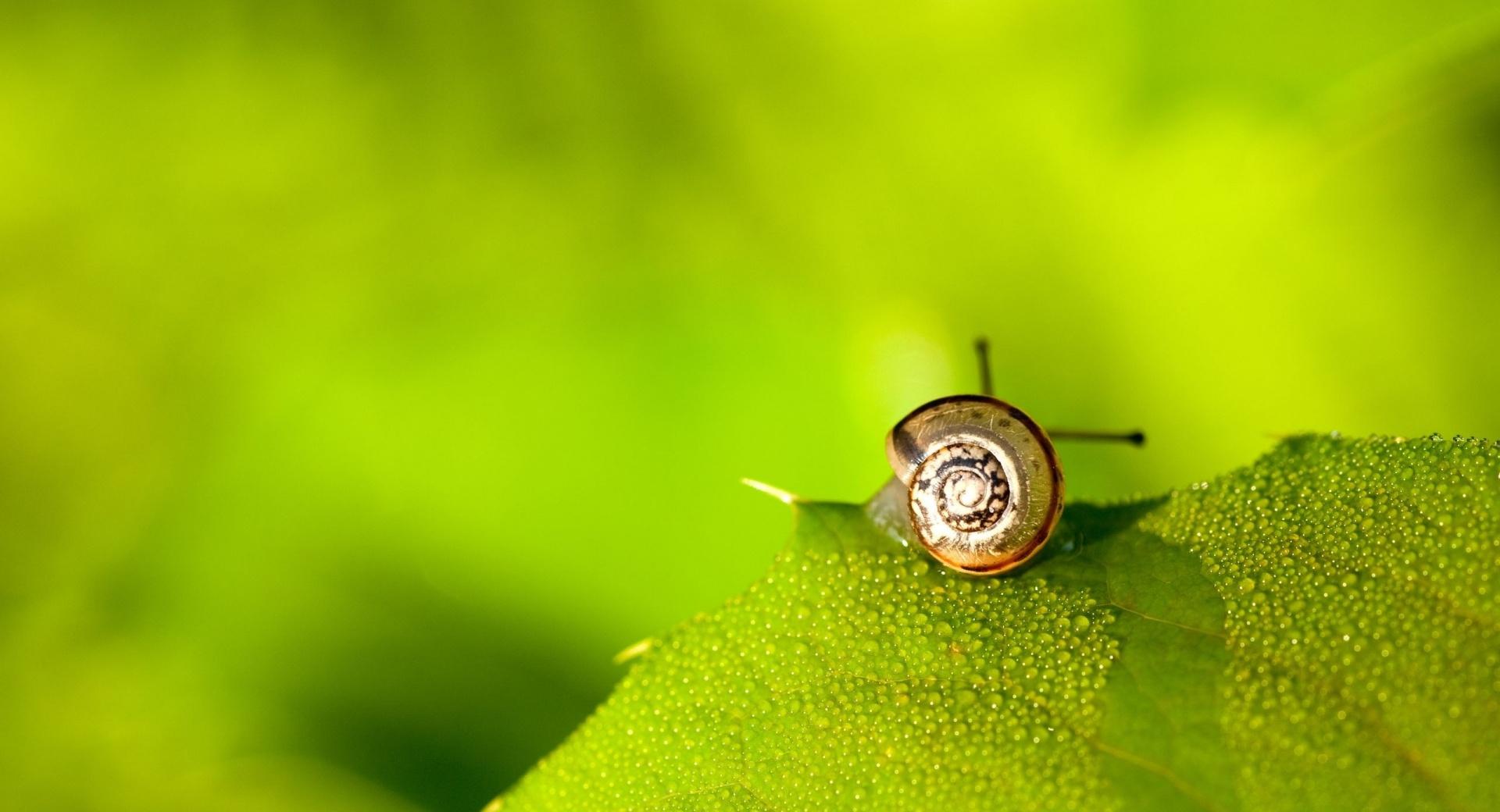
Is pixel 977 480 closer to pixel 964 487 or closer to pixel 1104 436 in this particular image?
pixel 964 487

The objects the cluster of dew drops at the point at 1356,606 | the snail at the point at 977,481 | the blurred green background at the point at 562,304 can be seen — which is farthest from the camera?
the blurred green background at the point at 562,304

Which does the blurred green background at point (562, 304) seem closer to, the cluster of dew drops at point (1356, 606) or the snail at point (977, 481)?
the snail at point (977, 481)

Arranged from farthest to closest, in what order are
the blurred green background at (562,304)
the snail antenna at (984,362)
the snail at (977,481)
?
1. the snail antenna at (984,362)
2. the blurred green background at (562,304)
3. the snail at (977,481)

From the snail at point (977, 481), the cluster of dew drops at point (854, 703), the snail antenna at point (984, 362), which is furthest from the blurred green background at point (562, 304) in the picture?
the cluster of dew drops at point (854, 703)

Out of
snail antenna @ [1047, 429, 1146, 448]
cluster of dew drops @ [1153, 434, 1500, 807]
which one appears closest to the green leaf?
cluster of dew drops @ [1153, 434, 1500, 807]

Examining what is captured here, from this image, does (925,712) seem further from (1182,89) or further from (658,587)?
(1182,89)

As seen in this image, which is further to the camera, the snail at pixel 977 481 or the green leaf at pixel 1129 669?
the snail at pixel 977 481

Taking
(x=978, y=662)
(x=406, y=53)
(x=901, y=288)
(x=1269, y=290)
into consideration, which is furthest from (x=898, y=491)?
(x=406, y=53)

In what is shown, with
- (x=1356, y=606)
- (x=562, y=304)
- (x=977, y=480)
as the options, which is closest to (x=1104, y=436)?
(x=977, y=480)
